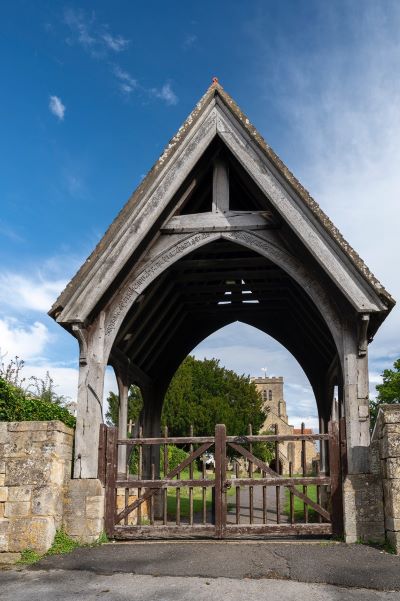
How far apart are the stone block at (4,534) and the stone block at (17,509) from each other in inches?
3.2

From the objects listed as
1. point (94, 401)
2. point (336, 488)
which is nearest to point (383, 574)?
point (336, 488)

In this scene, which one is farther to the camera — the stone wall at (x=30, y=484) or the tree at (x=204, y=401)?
the tree at (x=204, y=401)

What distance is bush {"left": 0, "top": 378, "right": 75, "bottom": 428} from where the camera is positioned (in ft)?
25.4

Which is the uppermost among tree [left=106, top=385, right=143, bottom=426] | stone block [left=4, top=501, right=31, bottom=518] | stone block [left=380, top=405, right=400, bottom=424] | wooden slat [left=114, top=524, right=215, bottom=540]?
tree [left=106, top=385, right=143, bottom=426]

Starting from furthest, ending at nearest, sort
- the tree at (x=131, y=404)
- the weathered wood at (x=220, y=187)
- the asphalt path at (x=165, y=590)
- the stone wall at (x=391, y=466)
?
1. the tree at (x=131, y=404)
2. the weathered wood at (x=220, y=187)
3. the stone wall at (x=391, y=466)
4. the asphalt path at (x=165, y=590)

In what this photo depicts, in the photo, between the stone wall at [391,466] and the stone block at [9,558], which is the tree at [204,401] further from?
the stone wall at [391,466]

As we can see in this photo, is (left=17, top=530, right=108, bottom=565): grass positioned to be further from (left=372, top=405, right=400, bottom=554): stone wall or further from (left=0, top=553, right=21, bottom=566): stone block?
(left=372, top=405, right=400, bottom=554): stone wall

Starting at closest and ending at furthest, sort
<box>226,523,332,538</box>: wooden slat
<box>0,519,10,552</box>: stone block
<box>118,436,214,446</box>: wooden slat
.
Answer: <box>0,519,10,552</box>: stone block, <box>226,523,332,538</box>: wooden slat, <box>118,436,214,446</box>: wooden slat

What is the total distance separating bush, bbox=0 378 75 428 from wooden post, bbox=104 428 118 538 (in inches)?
32.8

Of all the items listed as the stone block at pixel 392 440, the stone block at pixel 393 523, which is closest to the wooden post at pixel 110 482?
the stone block at pixel 393 523

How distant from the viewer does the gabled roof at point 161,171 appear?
7801 millimetres

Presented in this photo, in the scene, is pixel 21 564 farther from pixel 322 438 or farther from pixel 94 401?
pixel 322 438

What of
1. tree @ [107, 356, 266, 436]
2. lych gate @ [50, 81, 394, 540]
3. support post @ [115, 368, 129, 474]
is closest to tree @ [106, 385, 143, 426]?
tree @ [107, 356, 266, 436]

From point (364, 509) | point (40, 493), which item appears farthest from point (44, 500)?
point (364, 509)
